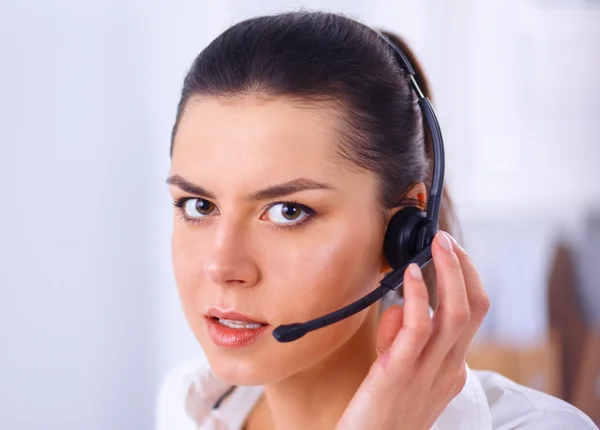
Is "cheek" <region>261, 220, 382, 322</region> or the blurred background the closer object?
"cheek" <region>261, 220, 382, 322</region>

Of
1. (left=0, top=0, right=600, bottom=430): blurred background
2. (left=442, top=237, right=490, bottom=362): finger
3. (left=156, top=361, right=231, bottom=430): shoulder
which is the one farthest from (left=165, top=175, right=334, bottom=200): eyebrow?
(left=0, top=0, right=600, bottom=430): blurred background

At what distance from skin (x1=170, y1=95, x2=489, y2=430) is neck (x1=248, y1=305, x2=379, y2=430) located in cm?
11

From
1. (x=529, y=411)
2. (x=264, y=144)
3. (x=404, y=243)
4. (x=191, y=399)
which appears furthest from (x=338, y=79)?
(x=191, y=399)

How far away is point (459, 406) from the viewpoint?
1.15 meters

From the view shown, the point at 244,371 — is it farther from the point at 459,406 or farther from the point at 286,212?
the point at 459,406

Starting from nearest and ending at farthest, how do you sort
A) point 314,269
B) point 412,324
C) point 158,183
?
1. point 412,324
2. point 314,269
3. point 158,183

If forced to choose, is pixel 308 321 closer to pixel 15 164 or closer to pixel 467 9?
pixel 15 164

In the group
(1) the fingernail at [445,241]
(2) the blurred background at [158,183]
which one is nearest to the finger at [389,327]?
(1) the fingernail at [445,241]

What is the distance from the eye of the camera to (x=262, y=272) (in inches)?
39.6

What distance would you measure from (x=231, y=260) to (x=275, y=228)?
89 mm

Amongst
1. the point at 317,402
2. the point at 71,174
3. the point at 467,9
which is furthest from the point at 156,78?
the point at 317,402

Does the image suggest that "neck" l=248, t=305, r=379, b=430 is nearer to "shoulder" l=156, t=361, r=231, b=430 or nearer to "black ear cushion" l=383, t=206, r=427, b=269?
"black ear cushion" l=383, t=206, r=427, b=269

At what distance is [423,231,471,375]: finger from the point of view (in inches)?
36.4

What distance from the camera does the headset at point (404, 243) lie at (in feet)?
3.08
